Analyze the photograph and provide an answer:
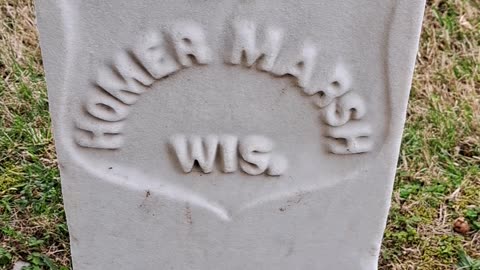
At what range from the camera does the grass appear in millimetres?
2311

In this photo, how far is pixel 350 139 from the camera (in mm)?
1650

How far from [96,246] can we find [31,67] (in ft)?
4.36

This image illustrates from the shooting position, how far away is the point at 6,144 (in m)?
2.61

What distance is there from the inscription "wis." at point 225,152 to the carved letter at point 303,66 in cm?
18

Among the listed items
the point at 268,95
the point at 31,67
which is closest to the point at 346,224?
Result: the point at 268,95

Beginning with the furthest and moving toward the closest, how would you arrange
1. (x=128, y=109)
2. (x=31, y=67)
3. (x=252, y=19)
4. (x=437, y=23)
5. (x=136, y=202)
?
(x=437, y=23) → (x=31, y=67) → (x=136, y=202) → (x=128, y=109) → (x=252, y=19)

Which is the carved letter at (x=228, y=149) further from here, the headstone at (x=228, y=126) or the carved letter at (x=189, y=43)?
the carved letter at (x=189, y=43)

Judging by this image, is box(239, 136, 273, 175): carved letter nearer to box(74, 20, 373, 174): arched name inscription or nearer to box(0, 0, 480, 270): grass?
box(74, 20, 373, 174): arched name inscription

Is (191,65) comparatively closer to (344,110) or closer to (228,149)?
(228,149)

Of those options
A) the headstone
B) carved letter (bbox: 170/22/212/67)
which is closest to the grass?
the headstone

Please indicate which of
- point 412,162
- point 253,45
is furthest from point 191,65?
point 412,162

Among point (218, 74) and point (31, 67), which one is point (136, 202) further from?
point (31, 67)

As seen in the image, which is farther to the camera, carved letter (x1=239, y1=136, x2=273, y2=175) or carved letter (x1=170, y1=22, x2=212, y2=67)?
carved letter (x1=239, y1=136, x2=273, y2=175)

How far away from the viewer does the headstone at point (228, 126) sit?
1.48 metres
